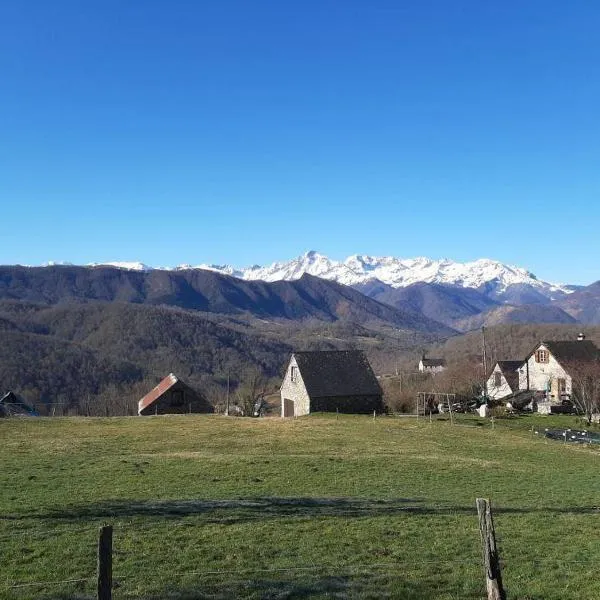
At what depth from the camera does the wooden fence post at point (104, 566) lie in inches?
408

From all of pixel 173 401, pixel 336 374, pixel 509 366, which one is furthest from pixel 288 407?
pixel 509 366

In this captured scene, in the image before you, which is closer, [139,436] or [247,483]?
[247,483]

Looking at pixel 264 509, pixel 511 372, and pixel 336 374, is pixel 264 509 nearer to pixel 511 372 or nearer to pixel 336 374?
pixel 336 374

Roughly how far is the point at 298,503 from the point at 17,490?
467 inches

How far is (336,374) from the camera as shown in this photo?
7019 cm

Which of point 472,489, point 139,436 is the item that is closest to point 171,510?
point 472,489

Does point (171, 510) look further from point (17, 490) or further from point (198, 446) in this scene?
point (198, 446)

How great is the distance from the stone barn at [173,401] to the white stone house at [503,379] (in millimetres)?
45781

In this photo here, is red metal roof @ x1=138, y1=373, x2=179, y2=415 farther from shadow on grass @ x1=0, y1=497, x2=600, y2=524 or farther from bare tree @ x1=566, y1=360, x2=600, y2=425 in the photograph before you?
shadow on grass @ x1=0, y1=497, x2=600, y2=524

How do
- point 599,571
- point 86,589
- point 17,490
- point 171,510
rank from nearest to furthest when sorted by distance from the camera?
point 86,589, point 599,571, point 171,510, point 17,490

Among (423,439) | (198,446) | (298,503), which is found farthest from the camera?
(423,439)

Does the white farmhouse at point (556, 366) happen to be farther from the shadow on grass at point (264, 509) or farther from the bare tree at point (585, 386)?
the shadow on grass at point (264, 509)

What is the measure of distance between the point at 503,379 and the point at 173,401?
51.9 m

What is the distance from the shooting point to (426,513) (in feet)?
72.6
